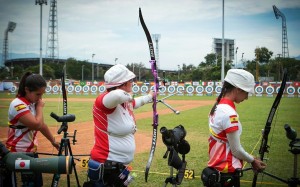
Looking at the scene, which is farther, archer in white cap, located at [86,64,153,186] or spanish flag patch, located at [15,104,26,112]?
spanish flag patch, located at [15,104,26,112]

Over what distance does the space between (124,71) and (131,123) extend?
0.52 metres

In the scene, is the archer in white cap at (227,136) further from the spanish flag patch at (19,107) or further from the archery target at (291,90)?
the archery target at (291,90)

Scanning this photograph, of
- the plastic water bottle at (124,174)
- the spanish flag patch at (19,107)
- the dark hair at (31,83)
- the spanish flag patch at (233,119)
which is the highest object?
the dark hair at (31,83)

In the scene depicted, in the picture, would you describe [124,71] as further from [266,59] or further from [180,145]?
[266,59]

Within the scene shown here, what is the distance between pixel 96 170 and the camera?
9.62ft

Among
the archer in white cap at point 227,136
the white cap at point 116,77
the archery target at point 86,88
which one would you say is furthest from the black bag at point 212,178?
the archery target at point 86,88

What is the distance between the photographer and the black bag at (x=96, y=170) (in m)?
2.90

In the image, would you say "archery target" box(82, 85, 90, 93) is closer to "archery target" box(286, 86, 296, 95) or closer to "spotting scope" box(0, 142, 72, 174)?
"archery target" box(286, 86, 296, 95)

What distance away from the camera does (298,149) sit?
3.52 m

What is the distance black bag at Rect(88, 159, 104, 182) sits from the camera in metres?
2.90

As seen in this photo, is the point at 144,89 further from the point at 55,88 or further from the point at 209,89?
the point at 55,88

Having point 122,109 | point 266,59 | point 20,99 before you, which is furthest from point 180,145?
point 266,59

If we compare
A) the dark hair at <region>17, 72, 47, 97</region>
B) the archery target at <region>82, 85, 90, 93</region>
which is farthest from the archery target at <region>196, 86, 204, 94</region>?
the dark hair at <region>17, 72, 47, 97</region>

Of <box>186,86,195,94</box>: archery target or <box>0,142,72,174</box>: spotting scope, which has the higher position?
<box>0,142,72,174</box>: spotting scope
